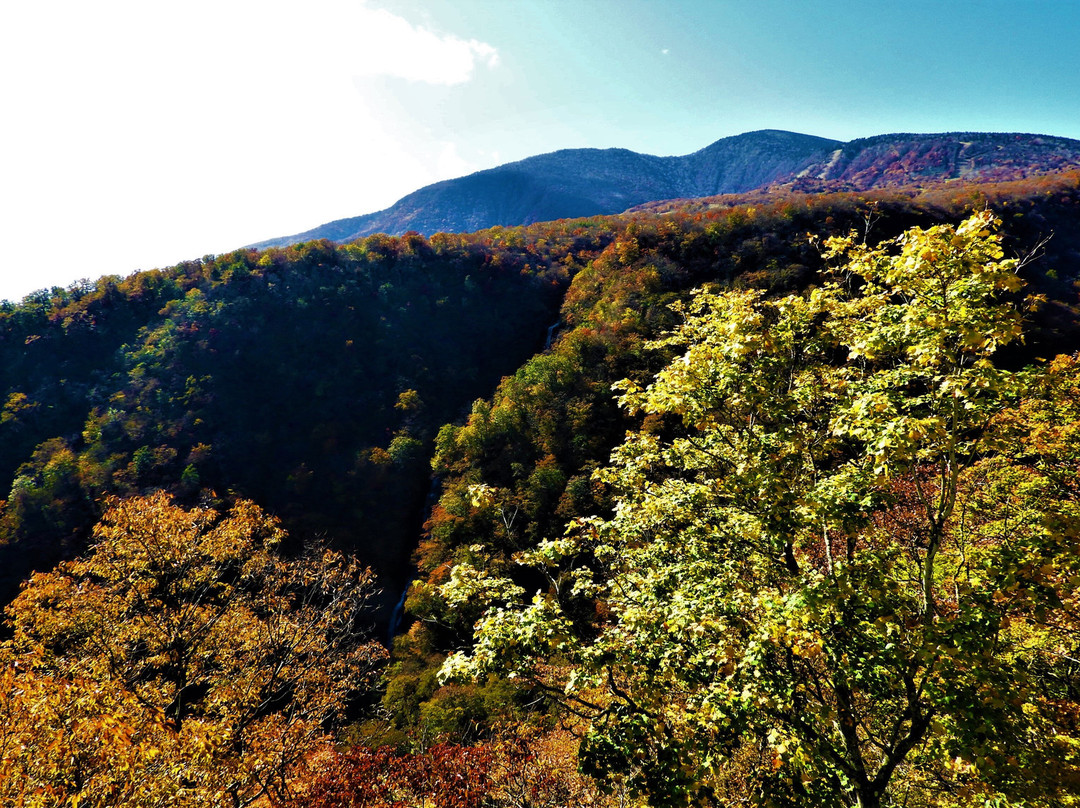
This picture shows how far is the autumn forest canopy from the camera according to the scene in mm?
6434

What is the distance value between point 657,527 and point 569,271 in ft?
261

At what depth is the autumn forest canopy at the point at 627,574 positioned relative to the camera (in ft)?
21.1

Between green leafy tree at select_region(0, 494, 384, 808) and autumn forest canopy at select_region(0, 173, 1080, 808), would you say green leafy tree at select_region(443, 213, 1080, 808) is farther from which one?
green leafy tree at select_region(0, 494, 384, 808)

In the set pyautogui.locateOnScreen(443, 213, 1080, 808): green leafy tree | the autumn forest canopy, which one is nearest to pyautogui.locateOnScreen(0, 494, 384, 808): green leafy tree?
the autumn forest canopy

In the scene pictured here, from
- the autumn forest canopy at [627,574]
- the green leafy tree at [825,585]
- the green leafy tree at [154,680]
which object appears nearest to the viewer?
the green leafy tree at [825,585]

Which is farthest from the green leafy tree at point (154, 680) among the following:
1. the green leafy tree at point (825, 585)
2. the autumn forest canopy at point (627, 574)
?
the green leafy tree at point (825, 585)

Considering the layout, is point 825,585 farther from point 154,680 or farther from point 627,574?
point 154,680

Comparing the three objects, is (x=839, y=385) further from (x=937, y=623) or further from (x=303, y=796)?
(x=303, y=796)

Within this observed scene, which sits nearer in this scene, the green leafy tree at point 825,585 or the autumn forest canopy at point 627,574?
the green leafy tree at point 825,585

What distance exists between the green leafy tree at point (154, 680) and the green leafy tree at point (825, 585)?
747cm

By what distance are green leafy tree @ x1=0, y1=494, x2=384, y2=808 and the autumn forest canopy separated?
0.13m

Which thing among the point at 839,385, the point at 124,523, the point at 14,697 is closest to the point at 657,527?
the point at 839,385

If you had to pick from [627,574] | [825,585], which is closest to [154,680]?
[627,574]

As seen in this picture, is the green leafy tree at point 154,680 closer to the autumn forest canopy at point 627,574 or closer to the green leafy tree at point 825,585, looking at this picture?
the autumn forest canopy at point 627,574
